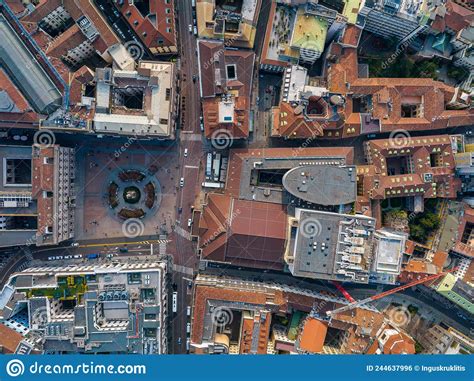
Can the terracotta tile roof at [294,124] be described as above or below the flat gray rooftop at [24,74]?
below

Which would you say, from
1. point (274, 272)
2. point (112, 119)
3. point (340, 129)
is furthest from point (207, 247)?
point (340, 129)

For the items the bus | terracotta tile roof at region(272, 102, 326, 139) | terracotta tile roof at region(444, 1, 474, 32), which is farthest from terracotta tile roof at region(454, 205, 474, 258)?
the bus

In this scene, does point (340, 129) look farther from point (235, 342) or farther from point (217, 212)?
point (235, 342)

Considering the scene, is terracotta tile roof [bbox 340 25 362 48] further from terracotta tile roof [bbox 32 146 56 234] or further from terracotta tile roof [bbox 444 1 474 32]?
terracotta tile roof [bbox 32 146 56 234]

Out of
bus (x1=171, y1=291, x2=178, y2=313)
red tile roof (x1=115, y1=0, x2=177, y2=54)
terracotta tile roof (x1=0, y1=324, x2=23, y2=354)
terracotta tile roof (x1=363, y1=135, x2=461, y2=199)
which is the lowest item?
terracotta tile roof (x1=0, y1=324, x2=23, y2=354)

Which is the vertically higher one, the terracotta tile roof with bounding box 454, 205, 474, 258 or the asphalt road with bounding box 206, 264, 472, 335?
the terracotta tile roof with bounding box 454, 205, 474, 258

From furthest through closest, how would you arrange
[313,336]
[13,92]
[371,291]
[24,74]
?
[371,291] < [313,336] < [24,74] < [13,92]

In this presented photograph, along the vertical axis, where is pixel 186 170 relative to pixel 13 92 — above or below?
below

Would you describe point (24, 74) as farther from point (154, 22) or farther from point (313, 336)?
point (313, 336)

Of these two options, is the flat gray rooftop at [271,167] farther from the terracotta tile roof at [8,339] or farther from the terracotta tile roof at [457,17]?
the terracotta tile roof at [8,339]

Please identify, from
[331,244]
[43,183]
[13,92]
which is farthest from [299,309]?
[13,92]

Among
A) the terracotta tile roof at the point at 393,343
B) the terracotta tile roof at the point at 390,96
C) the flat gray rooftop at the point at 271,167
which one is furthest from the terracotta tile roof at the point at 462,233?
the flat gray rooftop at the point at 271,167

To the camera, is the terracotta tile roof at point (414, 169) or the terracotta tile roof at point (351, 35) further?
the terracotta tile roof at point (414, 169)
